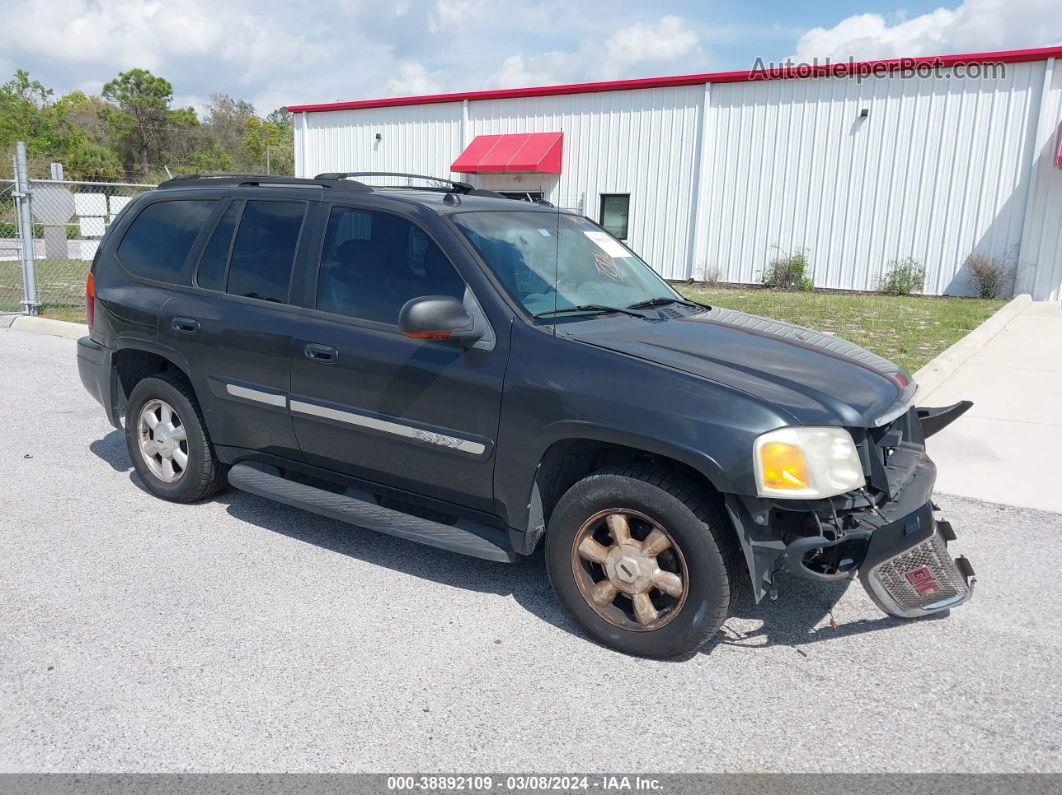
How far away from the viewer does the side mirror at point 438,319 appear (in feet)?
11.8

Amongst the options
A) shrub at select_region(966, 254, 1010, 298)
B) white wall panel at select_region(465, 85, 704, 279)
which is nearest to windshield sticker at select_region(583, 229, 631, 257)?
shrub at select_region(966, 254, 1010, 298)

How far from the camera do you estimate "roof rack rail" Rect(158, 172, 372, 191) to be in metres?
4.61

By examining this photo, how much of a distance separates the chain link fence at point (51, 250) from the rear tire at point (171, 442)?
4.53 metres

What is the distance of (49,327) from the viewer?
477 inches

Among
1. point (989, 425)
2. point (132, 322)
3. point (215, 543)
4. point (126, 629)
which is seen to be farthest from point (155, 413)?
point (989, 425)

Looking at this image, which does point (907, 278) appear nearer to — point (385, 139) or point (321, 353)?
point (385, 139)

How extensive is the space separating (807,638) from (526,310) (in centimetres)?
185

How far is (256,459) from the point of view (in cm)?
484

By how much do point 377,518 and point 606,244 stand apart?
198cm

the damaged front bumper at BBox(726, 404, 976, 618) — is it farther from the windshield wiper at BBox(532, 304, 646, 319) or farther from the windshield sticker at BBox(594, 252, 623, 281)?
the windshield sticker at BBox(594, 252, 623, 281)

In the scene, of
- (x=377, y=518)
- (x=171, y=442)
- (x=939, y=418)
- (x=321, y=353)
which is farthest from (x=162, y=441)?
(x=939, y=418)

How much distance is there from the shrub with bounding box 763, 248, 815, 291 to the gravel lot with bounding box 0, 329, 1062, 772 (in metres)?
14.9

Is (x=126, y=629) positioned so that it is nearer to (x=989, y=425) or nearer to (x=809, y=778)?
(x=809, y=778)

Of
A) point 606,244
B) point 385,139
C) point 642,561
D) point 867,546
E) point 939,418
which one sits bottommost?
point 642,561
